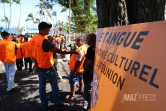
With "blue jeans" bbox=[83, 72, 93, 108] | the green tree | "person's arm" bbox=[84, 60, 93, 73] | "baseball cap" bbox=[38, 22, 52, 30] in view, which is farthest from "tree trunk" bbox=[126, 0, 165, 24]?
the green tree

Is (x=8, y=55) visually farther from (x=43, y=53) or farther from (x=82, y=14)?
(x=82, y=14)

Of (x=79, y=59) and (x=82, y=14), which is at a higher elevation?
(x=82, y=14)

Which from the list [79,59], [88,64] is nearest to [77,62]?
[79,59]

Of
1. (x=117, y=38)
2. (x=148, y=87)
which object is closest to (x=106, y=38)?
(x=117, y=38)

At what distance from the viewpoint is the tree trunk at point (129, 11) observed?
3.16 metres

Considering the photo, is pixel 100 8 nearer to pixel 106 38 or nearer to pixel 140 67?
pixel 106 38

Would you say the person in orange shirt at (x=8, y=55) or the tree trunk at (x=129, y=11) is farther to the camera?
the person in orange shirt at (x=8, y=55)

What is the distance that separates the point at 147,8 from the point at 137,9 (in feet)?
0.55

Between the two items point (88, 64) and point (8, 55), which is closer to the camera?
point (88, 64)

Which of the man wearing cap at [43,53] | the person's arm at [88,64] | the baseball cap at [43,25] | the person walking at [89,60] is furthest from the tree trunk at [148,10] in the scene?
the baseball cap at [43,25]

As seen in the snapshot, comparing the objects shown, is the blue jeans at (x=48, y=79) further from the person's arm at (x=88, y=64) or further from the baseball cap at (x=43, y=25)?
the person's arm at (x=88, y=64)

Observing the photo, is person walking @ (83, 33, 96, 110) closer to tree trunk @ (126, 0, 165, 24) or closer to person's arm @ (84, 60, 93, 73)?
person's arm @ (84, 60, 93, 73)

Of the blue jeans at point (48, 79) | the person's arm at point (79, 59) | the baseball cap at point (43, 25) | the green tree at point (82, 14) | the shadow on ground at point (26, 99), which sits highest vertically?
the green tree at point (82, 14)

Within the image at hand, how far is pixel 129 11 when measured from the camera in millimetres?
3434
